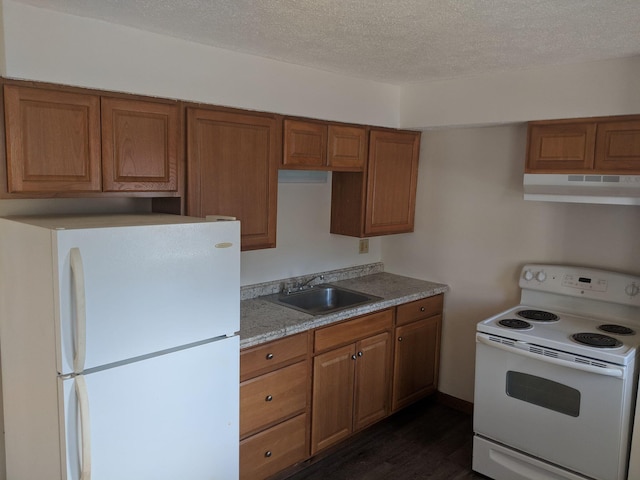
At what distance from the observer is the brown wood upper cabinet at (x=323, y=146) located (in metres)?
2.77

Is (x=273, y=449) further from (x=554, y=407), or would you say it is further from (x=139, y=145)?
(x=139, y=145)

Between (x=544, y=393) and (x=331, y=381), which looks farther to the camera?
(x=331, y=381)

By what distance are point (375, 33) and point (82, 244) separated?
1.44 meters

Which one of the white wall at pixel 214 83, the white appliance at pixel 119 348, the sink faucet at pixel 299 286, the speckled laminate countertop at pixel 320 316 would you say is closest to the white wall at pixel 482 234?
the speckled laminate countertop at pixel 320 316

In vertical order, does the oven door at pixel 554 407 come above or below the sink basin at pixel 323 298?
below

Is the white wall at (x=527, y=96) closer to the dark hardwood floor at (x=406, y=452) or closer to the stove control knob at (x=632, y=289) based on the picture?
the stove control knob at (x=632, y=289)

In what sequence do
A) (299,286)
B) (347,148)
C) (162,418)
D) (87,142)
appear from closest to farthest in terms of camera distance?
(162,418) < (87,142) < (347,148) < (299,286)

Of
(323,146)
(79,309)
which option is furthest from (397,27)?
(79,309)

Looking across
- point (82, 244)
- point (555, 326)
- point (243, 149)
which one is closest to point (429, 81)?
point (243, 149)

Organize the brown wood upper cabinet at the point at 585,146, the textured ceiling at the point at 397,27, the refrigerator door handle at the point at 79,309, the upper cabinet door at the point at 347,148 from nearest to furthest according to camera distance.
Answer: the refrigerator door handle at the point at 79,309
the textured ceiling at the point at 397,27
the brown wood upper cabinet at the point at 585,146
the upper cabinet door at the point at 347,148

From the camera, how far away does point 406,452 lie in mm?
3027

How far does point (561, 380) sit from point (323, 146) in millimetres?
1790

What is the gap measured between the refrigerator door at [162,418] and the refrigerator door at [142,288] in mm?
80

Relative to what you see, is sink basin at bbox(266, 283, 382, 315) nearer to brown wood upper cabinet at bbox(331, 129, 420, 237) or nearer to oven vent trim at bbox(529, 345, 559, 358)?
brown wood upper cabinet at bbox(331, 129, 420, 237)
